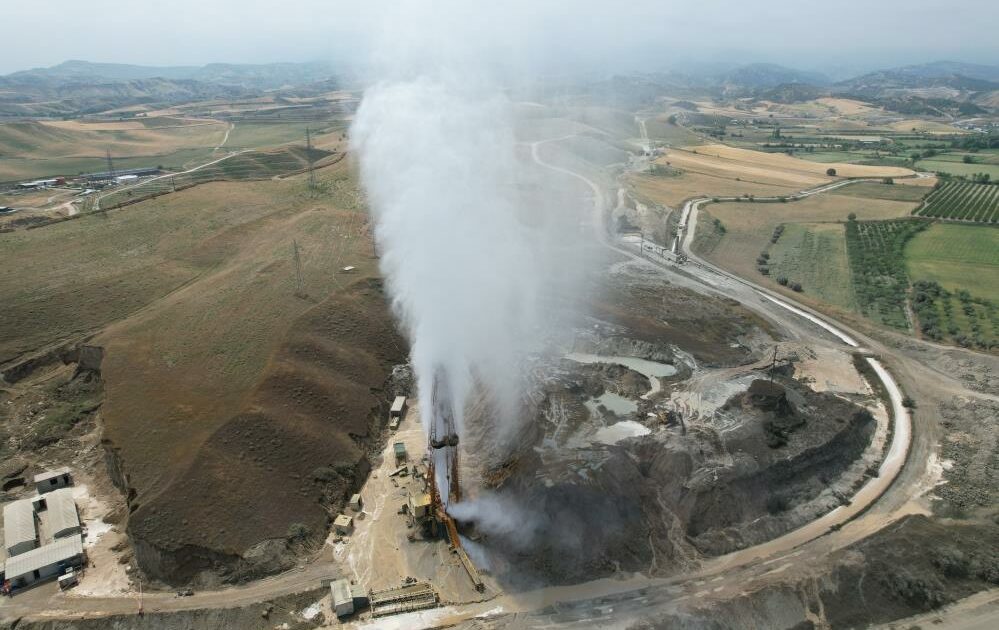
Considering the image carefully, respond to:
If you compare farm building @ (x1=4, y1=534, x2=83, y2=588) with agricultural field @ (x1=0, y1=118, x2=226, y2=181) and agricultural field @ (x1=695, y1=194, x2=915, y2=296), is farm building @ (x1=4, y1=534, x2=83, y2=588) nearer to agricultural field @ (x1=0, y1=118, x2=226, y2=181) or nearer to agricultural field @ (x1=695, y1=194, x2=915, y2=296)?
agricultural field @ (x1=695, y1=194, x2=915, y2=296)

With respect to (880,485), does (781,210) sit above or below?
above

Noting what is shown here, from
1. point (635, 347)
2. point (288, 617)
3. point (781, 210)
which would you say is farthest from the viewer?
point (781, 210)

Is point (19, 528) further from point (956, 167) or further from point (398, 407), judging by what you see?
point (956, 167)

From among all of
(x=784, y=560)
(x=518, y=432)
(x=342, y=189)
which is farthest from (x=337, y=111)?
(x=784, y=560)

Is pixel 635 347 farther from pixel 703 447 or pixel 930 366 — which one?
pixel 930 366

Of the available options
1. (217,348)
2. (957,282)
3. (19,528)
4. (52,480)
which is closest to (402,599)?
(19,528)

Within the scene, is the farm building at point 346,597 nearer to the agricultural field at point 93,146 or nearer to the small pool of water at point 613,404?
the small pool of water at point 613,404

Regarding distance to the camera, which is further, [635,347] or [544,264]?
[544,264]
